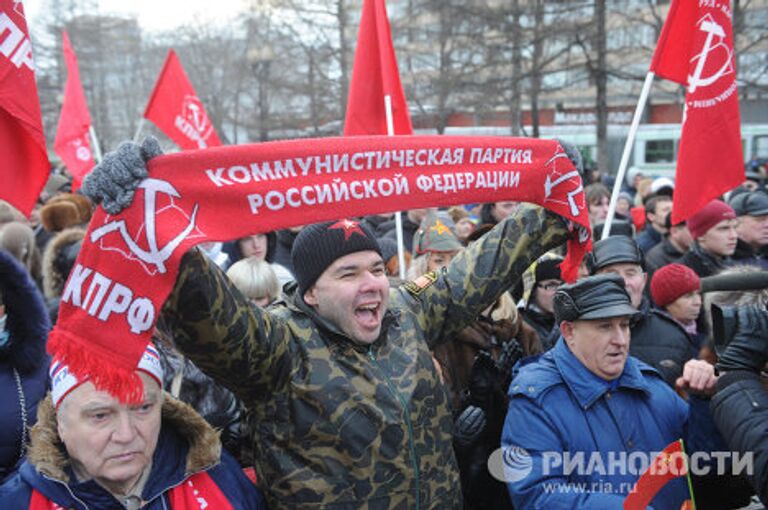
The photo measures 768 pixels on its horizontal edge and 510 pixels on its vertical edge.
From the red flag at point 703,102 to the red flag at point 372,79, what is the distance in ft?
5.86

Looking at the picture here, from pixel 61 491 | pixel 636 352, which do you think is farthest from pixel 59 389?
pixel 636 352

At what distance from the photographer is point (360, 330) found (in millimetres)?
2426

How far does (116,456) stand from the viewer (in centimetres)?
216

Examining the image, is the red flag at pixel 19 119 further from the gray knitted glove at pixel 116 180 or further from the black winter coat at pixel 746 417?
the black winter coat at pixel 746 417

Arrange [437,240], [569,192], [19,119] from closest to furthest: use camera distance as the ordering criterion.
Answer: [569,192], [19,119], [437,240]

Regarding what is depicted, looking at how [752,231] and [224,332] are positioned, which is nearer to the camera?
[224,332]

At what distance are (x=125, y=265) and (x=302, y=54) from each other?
79.1 ft

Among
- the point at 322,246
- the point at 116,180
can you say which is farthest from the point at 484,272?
the point at 116,180

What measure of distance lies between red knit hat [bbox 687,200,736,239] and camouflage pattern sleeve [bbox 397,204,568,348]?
3116 millimetres

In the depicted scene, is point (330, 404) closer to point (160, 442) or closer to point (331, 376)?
point (331, 376)

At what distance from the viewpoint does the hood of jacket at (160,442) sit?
2.14 m

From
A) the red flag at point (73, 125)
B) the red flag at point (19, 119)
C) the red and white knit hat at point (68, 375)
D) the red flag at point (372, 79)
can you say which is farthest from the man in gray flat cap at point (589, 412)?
the red flag at point (73, 125)

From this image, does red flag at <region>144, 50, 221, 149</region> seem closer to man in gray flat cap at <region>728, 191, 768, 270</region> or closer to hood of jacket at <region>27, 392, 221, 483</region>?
man in gray flat cap at <region>728, 191, 768, 270</region>

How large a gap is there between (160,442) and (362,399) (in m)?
0.69
